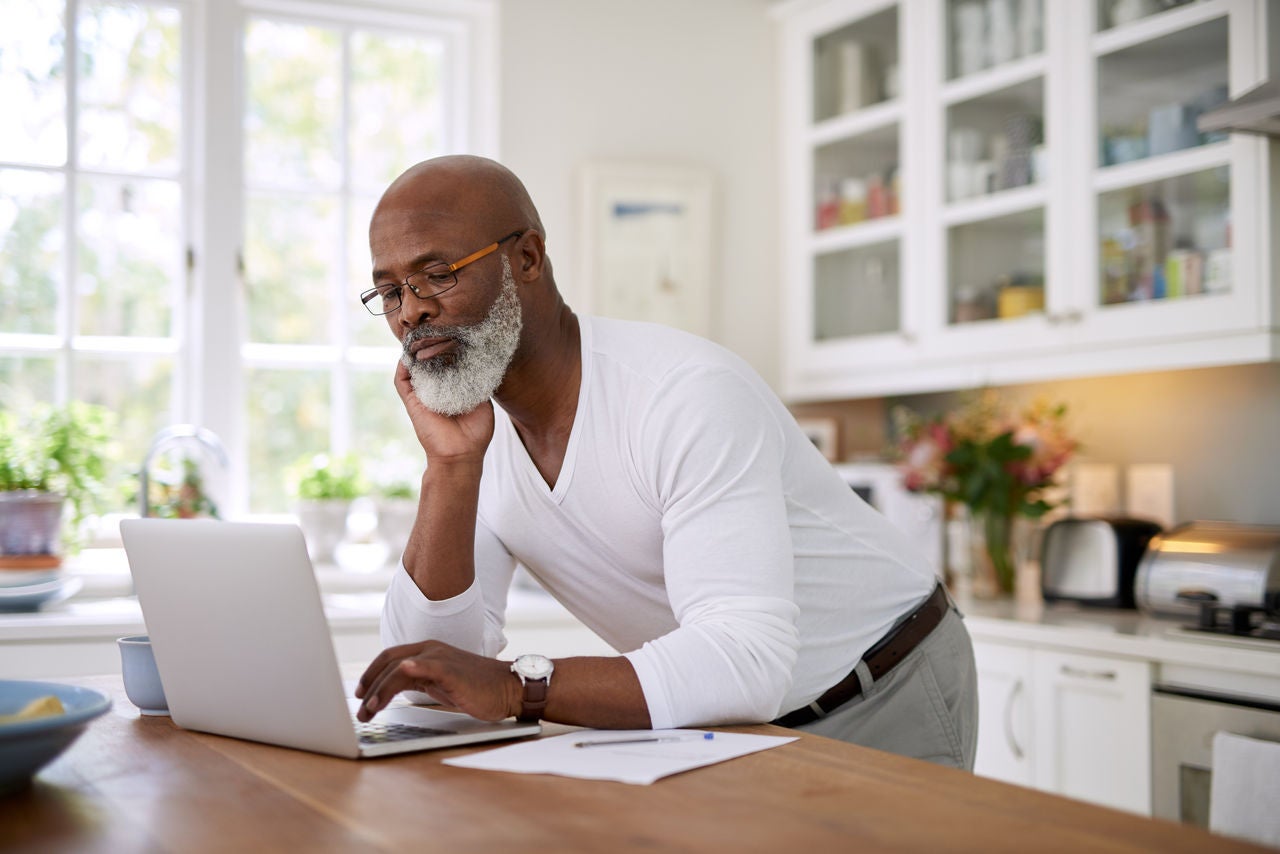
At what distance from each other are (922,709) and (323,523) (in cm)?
222

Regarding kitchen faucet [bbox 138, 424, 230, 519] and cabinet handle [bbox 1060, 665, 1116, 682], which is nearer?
cabinet handle [bbox 1060, 665, 1116, 682]

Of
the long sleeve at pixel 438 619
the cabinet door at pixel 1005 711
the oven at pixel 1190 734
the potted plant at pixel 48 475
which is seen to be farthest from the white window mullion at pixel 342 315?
the oven at pixel 1190 734

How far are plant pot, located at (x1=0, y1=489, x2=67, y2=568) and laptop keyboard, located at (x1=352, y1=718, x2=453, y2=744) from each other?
6.09 ft

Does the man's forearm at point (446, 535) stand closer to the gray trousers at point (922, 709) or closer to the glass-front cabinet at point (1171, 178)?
the gray trousers at point (922, 709)

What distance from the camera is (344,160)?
11.9ft

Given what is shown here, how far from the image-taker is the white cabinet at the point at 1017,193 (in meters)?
2.72

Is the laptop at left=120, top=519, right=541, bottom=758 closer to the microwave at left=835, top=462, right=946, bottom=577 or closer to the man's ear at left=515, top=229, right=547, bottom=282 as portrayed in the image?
the man's ear at left=515, top=229, right=547, bottom=282

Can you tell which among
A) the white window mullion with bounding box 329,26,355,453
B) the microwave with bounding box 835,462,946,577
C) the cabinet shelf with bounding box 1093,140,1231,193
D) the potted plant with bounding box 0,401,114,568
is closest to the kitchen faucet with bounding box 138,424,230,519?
the potted plant with bounding box 0,401,114,568

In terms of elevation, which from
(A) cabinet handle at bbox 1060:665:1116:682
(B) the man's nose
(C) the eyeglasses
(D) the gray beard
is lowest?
(A) cabinet handle at bbox 1060:665:1116:682

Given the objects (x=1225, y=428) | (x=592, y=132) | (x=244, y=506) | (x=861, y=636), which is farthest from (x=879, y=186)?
(x=861, y=636)

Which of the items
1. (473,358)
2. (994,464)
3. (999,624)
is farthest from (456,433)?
(994,464)

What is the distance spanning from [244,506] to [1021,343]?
212 cm

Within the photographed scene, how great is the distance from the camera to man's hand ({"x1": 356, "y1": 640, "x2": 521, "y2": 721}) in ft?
3.88

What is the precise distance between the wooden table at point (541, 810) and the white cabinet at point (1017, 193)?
201 cm
